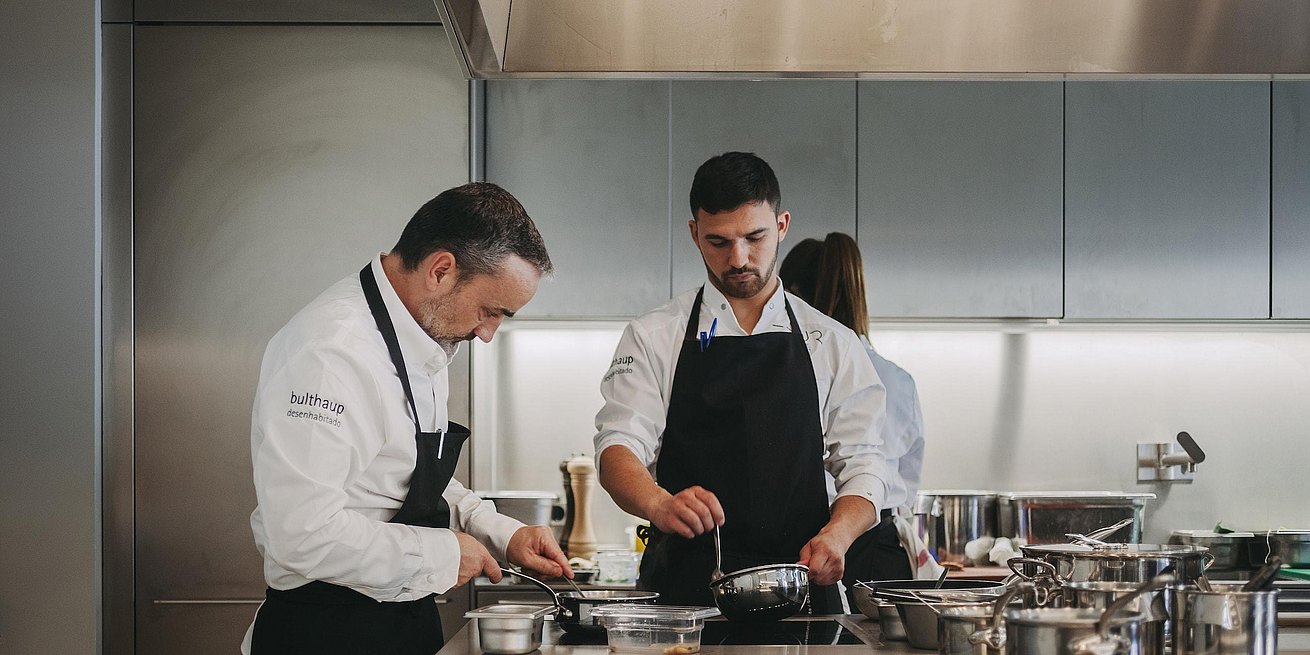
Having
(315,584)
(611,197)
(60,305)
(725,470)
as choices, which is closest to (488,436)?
(611,197)

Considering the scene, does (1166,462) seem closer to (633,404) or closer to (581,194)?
(581,194)

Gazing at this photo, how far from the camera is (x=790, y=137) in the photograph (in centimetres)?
381

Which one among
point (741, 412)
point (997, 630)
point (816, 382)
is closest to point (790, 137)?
point (816, 382)

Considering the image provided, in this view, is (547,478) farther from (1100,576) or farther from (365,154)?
(1100,576)

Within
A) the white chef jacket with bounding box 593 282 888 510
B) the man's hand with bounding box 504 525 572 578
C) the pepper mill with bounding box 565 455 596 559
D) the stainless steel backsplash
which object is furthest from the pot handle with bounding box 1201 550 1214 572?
the stainless steel backsplash

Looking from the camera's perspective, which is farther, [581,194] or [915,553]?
[581,194]

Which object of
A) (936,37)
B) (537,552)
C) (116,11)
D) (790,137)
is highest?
(116,11)

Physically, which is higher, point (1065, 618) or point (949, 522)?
point (1065, 618)

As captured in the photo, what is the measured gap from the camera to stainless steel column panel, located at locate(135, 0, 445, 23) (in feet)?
11.0

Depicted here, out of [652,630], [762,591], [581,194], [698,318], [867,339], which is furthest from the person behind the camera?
[581,194]

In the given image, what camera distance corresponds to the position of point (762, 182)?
2502 millimetres

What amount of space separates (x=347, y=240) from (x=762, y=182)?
134cm

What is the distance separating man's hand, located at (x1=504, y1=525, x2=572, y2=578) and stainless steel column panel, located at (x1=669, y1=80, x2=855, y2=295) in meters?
1.70

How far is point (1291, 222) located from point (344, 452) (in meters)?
3.15
